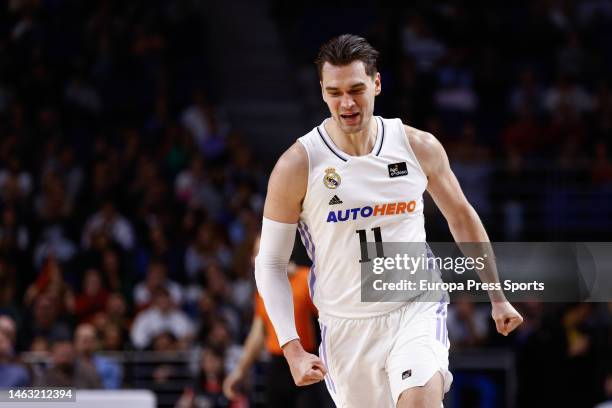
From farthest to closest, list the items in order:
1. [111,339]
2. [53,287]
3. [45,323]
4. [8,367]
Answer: [53,287] → [45,323] → [111,339] → [8,367]

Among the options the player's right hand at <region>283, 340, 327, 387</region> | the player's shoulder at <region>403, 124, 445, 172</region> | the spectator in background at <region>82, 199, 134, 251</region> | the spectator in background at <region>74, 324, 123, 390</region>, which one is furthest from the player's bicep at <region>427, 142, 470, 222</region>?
the spectator in background at <region>82, 199, 134, 251</region>

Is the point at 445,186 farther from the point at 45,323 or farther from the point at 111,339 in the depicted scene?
the point at 45,323

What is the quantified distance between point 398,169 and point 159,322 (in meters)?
6.47

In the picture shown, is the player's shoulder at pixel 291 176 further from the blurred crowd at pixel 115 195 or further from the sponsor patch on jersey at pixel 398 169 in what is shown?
the blurred crowd at pixel 115 195

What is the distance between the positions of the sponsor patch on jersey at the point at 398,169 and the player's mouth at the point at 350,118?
297 millimetres

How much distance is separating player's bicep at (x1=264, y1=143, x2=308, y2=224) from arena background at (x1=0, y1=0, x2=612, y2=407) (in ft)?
14.6

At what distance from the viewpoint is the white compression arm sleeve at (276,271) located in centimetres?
551

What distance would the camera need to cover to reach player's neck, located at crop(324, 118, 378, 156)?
5570 mm

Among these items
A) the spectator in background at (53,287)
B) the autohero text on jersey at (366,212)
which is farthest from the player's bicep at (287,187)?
the spectator in background at (53,287)

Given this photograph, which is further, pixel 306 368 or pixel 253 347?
pixel 253 347

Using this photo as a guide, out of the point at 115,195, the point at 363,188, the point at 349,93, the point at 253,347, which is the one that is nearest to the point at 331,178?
the point at 363,188

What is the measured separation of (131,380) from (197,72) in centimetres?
697

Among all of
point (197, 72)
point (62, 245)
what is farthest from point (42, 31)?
point (62, 245)

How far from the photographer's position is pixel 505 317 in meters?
5.48
